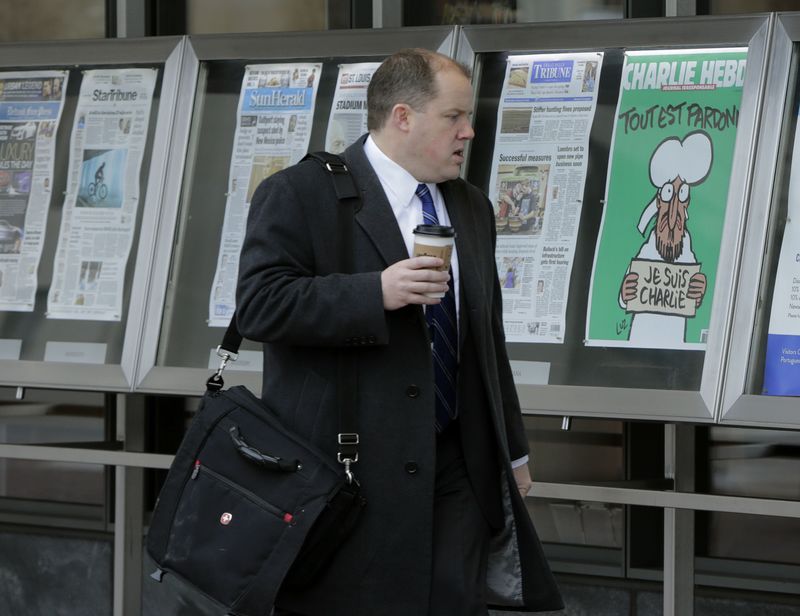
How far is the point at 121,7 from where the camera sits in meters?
5.29

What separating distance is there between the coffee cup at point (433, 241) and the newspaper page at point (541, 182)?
161 centimetres

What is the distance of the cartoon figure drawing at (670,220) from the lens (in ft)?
12.6

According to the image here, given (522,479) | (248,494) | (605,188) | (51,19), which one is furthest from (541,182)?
(51,19)

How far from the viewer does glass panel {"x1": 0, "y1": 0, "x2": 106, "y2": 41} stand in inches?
218

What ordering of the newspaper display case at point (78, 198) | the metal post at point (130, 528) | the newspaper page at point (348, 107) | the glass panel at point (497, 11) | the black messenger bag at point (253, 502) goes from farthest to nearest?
the glass panel at point (497, 11), the metal post at point (130, 528), the newspaper display case at point (78, 198), the newspaper page at point (348, 107), the black messenger bag at point (253, 502)

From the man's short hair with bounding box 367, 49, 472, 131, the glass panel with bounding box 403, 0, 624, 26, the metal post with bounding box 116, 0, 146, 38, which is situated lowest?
the man's short hair with bounding box 367, 49, 472, 131

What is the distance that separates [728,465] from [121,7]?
2.91 meters

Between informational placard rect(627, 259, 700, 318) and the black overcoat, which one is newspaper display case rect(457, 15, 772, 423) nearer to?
informational placard rect(627, 259, 700, 318)

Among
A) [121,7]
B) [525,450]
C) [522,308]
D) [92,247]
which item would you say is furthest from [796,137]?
[121,7]

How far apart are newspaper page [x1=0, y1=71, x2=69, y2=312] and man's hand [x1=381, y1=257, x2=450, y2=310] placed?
2559 mm

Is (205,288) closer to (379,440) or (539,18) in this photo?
(539,18)

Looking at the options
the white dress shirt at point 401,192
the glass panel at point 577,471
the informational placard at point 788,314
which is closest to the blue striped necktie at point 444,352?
the white dress shirt at point 401,192

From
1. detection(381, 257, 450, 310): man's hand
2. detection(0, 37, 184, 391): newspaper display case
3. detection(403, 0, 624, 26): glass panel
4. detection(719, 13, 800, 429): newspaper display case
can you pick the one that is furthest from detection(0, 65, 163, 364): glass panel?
detection(381, 257, 450, 310): man's hand

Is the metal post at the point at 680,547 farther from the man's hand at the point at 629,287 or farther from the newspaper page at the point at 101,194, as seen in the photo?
the newspaper page at the point at 101,194
